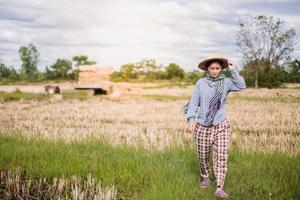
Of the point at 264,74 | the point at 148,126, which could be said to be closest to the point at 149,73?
the point at 264,74

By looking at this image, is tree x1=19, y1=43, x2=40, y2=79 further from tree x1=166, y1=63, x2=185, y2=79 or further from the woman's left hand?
the woman's left hand

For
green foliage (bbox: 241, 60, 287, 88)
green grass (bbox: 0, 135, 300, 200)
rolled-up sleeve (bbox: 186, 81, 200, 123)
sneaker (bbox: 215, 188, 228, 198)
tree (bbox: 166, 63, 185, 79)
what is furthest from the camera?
tree (bbox: 166, 63, 185, 79)

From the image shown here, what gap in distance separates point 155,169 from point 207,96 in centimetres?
127

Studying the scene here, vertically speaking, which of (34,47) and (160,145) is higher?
(34,47)

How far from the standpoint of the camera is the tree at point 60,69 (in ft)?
206

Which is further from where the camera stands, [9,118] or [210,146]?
[9,118]

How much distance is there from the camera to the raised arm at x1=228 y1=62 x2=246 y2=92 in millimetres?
5688

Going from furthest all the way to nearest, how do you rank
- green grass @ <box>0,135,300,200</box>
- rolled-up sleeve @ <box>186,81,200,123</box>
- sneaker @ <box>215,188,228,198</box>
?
1. rolled-up sleeve @ <box>186,81,200,123</box>
2. green grass @ <box>0,135,300,200</box>
3. sneaker @ <box>215,188,228,198</box>

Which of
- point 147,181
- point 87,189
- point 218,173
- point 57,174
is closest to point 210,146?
point 218,173

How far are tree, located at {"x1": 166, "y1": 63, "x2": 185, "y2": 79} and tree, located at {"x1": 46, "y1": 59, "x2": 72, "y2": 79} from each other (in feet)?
50.4

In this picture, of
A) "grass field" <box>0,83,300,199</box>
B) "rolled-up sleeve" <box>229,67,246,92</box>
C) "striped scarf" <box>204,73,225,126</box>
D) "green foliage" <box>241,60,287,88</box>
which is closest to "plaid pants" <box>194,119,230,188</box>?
"striped scarf" <box>204,73,225,126</box>

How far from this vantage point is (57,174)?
6273 mm

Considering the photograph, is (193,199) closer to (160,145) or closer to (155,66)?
(160,145)

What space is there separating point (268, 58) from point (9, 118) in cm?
3314
